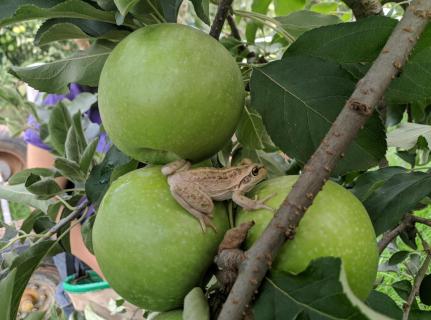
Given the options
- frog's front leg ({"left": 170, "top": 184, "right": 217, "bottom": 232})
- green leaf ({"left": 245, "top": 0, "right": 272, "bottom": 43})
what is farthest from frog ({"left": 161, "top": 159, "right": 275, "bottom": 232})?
green leaf ({"left": 245, "top": 0, "right": 272, "bottom": 43})

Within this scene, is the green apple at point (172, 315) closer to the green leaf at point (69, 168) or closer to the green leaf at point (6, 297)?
the green leaf at point (6, 297)

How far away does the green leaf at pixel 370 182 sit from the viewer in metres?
0.92

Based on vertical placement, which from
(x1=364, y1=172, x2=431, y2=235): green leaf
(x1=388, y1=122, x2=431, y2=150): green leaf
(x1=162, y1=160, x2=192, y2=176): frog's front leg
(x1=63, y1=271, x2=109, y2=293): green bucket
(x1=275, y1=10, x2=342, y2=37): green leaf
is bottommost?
(x1=63, y1=271, x2=109, y2=293): green bucket

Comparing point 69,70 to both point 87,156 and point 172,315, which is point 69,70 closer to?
point 87,156

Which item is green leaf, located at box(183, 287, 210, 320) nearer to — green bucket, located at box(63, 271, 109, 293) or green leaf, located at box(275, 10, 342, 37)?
green leaf, located at box(275, 10, 342, 37)

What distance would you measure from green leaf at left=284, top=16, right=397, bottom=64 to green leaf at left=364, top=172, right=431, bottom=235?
24 cm

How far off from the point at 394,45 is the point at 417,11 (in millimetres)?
53

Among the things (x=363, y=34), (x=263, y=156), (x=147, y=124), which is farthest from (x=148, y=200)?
(x=263, y=156)

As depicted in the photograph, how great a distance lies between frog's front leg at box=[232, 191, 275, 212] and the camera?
622 millimetres

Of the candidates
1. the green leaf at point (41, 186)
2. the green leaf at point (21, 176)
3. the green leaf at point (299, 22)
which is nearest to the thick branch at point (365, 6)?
the green leaf at point (299, 22)

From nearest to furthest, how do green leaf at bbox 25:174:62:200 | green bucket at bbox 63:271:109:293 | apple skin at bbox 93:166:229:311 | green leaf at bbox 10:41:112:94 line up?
apple skin at bbox 93:166:229:311 < green leaf at bbox 10:41:112:94 < green leaf at bbox 25:174:62:200 < green bucket at bbox 63:271:109:293

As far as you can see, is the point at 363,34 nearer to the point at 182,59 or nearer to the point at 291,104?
the point at 291,104

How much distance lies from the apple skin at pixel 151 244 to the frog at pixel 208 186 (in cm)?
1

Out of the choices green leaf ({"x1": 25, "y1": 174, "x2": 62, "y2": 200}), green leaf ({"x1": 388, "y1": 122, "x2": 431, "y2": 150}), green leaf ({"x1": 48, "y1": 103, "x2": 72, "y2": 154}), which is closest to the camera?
green leaf ({"x1": 388, "y1": 122, "x2": 431, "y2": 150})
